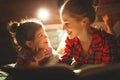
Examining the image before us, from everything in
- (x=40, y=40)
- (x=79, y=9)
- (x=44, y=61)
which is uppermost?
(x=79, y=9)

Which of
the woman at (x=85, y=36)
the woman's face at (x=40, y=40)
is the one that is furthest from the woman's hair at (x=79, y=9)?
the woman's face at (x=40, y=40)

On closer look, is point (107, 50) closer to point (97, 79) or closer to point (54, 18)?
point (97, 79)

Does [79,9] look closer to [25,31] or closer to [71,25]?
[71,25]

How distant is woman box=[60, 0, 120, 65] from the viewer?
130cm

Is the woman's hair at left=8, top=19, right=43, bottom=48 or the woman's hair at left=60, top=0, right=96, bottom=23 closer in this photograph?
the woman's hair at left=60, top=0, right=96, bottom=23

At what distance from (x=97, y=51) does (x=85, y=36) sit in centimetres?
10

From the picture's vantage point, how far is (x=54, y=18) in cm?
219

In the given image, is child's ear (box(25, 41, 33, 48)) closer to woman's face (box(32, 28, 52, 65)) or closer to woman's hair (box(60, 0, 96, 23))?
woman's face (box(32, 28, 52, 65))

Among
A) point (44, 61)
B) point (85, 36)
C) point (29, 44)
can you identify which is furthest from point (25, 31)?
point (85, 36)

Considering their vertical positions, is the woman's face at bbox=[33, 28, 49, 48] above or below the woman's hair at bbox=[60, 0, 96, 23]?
below

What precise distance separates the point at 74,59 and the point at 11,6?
1071 mm

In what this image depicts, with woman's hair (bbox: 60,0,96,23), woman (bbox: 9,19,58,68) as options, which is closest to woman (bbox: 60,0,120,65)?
woman's hair (bbox: 60,0,96,23)

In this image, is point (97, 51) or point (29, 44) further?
point (29, 44)

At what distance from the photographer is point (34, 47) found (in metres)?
1.48
